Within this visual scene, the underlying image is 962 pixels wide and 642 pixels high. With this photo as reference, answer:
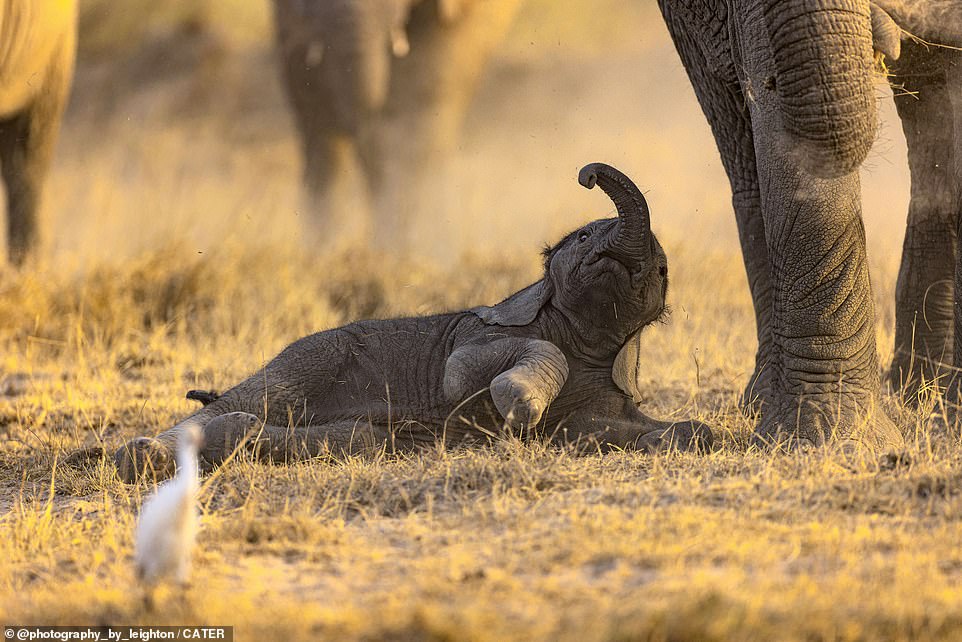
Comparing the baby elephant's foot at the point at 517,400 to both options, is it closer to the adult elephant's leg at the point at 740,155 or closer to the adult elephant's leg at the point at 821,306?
the adult elephant's leg at the point at 821,306

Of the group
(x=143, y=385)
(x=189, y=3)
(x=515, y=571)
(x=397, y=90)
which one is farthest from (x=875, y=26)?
(x=189, y=3)

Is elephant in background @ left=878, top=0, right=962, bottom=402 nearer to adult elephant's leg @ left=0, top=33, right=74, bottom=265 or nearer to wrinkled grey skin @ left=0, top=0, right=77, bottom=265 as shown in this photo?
wrinkled grey skin @ left=0, top=0, right=77, bottom=265

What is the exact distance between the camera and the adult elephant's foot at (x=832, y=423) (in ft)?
14.6

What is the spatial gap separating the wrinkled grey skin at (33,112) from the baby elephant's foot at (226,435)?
4575 millimetres

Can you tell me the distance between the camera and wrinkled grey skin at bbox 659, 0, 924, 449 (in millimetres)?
4219

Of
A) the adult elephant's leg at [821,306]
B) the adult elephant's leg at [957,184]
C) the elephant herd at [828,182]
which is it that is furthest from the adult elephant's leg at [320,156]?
the adult elephant's leg at [821,306]

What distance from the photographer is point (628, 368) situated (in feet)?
15.3

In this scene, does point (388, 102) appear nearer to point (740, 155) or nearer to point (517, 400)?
point (740, 155)

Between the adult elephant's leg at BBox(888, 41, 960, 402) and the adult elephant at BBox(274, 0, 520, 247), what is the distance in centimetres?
613

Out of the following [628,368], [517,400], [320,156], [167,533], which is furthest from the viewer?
[320,156]

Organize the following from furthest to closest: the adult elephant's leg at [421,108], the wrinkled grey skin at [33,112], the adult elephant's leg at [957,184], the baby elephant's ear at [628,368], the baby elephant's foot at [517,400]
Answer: the adult elephant's leg at [421,108] → the wrinkled grey skin at [33,112] → the adult elephant's leg at [957,184] → the baby elephant's ear at [628,368] → the baby elephant's foot at [517,400]

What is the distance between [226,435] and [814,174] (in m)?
1.90

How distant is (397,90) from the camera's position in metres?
12.2

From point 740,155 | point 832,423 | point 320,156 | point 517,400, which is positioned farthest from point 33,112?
point 832,423
